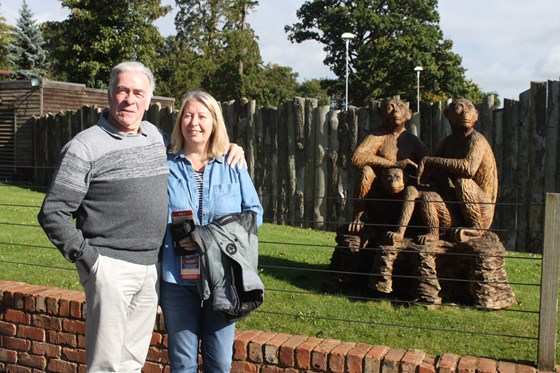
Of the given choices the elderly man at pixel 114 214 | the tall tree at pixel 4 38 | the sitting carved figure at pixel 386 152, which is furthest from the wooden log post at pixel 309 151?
the tall tree at pixel 4 38

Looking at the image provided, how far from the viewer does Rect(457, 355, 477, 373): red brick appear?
2980mm

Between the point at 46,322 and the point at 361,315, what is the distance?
2.33m

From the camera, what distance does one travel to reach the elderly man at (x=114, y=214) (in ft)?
8.18

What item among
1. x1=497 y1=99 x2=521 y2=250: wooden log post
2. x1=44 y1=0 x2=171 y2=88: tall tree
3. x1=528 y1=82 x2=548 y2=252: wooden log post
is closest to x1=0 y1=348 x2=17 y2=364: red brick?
x1=497 y1=99 x2=521 y2=250: wooden log post

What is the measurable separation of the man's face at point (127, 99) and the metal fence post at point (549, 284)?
208 cm

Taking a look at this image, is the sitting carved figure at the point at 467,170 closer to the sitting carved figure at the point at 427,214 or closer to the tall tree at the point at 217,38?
the sitting carved figure at the point at 427,214

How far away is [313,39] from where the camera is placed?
125 ft

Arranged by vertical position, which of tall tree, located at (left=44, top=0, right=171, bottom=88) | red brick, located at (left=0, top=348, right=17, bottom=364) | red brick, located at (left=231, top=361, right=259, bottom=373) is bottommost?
red brick, located at (left=0, top=348, right=17, bottom=364)

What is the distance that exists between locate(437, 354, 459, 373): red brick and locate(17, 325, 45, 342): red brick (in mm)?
2557

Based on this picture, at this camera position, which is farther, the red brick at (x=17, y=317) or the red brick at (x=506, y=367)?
the red brick at (x=17, y=317)

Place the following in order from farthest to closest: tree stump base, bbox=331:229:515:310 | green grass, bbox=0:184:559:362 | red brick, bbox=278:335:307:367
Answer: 1. tree stump base, bbox=331:229:515:310
2. green grass, bbox=0:184:559:362
3. red brick, bbox=278:335:307:367

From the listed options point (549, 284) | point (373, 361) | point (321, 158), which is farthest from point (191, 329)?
point (321, 158)

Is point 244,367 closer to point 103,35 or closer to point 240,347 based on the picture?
point 240,347

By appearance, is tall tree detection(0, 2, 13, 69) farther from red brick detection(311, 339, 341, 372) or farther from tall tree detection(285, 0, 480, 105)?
red brick detection(311, 339, 341, 372)
